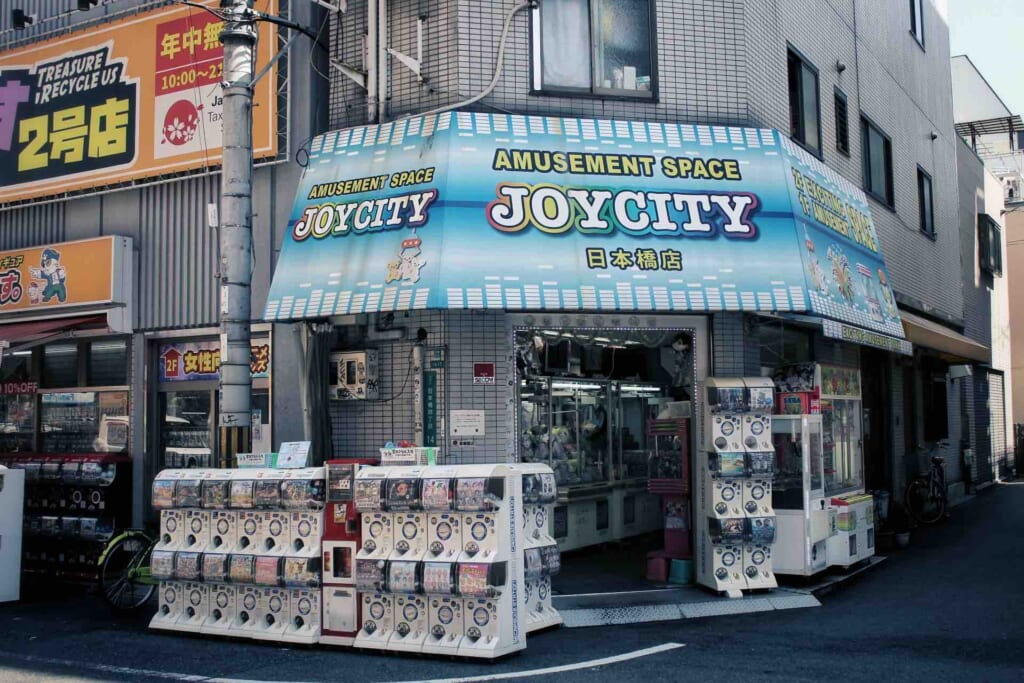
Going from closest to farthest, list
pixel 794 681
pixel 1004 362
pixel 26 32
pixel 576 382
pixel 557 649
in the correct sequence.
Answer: pixel 794 681
pixel 557 649
pixel 576 382
pixel 26 32
pixel 1004 362

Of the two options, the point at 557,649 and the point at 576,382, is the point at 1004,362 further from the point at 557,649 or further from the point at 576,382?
the point at 557,649

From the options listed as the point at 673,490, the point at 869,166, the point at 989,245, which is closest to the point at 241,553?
the point at 673,490

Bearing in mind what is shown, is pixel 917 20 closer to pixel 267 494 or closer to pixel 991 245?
pixel 991 245

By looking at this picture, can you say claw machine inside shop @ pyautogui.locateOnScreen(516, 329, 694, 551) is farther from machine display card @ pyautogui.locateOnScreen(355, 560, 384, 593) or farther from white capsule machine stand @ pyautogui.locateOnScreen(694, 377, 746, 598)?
machine display card @ pyautogui.locateOnScreen(355, 560, 384, 593)

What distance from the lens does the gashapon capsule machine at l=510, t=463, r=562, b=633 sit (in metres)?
9.73

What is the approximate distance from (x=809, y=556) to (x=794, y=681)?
4.48 metres

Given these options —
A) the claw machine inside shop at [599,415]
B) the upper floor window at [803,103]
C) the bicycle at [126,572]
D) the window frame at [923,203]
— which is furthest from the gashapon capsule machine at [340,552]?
the window frame at [923,203]

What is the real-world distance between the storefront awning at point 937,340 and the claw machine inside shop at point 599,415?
4.35 m

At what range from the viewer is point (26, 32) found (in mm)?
16297

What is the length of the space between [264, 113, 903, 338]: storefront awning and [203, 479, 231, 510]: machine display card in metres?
2.17

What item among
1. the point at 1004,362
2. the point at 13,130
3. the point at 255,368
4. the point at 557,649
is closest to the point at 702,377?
the point at 557,649

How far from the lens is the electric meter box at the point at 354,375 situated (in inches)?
480

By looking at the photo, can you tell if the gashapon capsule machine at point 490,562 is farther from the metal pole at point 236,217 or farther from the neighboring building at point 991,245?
A: the neighboring building at point 991,245

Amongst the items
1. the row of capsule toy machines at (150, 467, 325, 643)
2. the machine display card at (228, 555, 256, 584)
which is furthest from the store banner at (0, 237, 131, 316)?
the machine display card at (228, 555, 256, 584)
